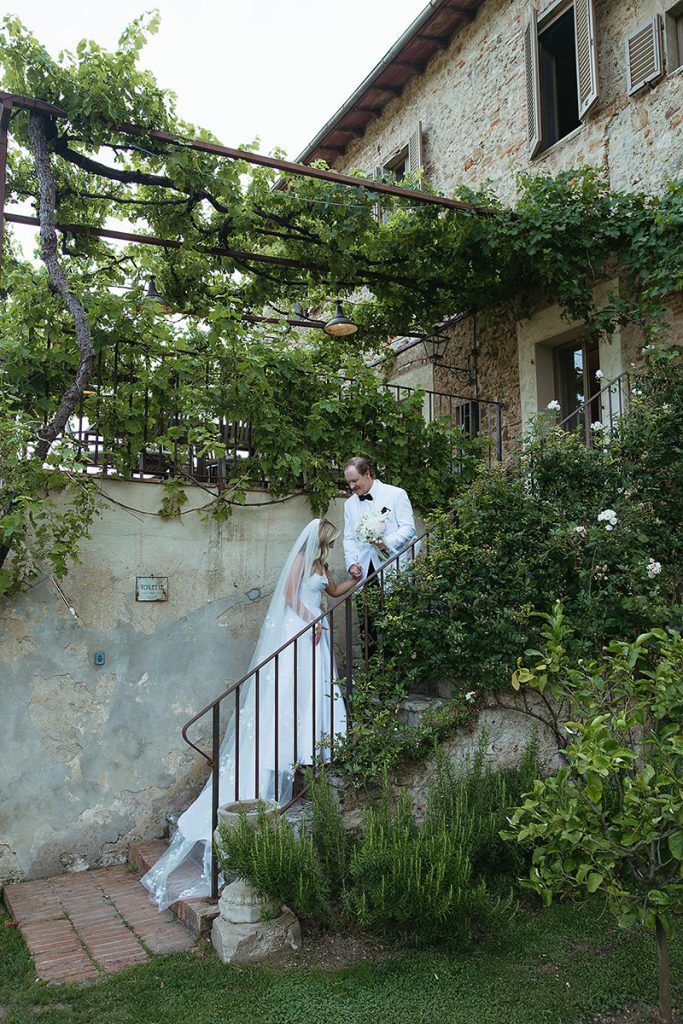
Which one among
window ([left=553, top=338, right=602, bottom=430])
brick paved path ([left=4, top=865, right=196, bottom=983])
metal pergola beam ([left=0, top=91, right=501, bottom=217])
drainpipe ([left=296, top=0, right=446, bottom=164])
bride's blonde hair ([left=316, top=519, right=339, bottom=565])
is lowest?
brick paved path ([left=4, top=865, right=196, bottom=983])

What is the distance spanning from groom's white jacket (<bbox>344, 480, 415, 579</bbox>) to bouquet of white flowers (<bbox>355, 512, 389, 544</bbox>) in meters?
0.06

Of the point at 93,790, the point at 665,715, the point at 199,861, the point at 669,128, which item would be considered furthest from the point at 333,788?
the point at 669,128

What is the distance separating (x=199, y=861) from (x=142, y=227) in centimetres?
574

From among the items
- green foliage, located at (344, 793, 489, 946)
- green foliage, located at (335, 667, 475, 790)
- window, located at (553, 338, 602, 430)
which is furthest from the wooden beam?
green foliage, located at (344, 793, 489, 946)

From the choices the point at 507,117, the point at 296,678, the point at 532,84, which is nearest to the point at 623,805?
the point at 296,678

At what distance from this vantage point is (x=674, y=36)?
7.46 m

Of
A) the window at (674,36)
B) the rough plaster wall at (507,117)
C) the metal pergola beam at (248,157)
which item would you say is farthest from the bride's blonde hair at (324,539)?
the window at (674,36)

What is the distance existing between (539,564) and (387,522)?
48.6 inches

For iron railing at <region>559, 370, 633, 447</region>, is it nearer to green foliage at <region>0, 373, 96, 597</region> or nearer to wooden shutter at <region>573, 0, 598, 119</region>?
wooden shutter at <region>573, 0, 598, 119</region>

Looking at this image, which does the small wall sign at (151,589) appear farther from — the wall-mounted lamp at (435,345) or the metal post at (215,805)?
the wall-mounted lamp at (435,345)

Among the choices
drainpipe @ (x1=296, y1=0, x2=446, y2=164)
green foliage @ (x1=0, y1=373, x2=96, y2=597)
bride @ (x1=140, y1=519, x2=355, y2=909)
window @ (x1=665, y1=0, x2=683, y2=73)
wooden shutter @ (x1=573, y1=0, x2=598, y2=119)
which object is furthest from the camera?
drainpipe @ (x1=296, y1=0, x2=446, y2=164)

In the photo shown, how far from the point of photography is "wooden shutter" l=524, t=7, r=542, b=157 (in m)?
8.64

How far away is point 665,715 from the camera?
2.78 m

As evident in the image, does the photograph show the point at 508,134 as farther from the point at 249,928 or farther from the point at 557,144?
the point at 249,928
